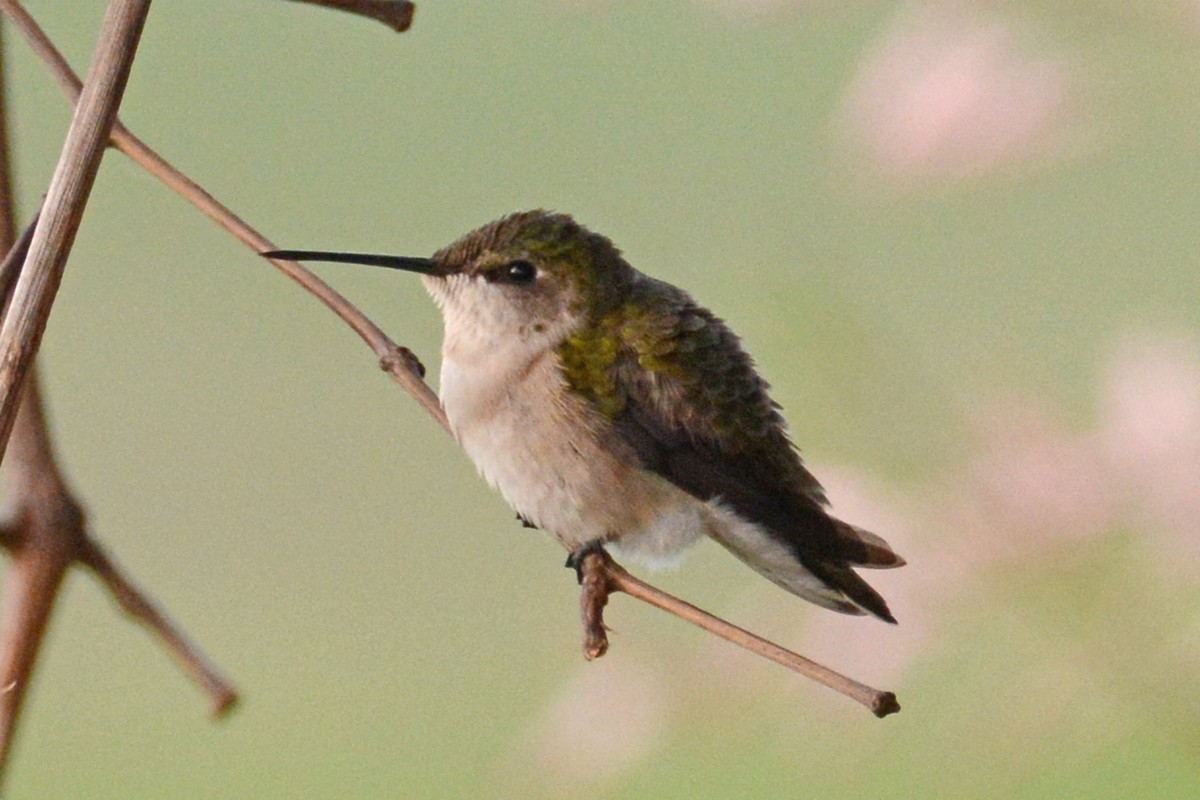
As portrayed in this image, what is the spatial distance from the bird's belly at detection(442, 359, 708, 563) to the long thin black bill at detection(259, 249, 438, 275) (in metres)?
0.09

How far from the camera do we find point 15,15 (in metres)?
0.72

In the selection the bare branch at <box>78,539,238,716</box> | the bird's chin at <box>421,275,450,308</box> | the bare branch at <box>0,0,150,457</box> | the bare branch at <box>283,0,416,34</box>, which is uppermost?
the bare branch at <box>283,0,416,34</box>

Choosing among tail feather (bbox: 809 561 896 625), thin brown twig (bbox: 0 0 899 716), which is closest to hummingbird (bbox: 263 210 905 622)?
tail feather (bbox: 809 561 896 625)

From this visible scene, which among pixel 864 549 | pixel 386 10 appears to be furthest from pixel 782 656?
pixel 386 10

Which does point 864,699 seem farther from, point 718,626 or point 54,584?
point 54,584

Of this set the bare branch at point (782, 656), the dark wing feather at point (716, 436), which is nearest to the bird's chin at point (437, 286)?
the dark wing feather at point (716, 436)

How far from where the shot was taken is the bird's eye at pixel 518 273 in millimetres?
1020

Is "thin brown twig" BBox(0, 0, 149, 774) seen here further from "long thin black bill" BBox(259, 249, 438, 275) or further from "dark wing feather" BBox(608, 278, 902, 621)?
"dark wing feather" BBox(608, 278, 902, 621)

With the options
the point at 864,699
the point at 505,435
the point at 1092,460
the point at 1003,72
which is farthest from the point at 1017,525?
the point at 864,699

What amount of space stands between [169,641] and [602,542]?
1.07 feet

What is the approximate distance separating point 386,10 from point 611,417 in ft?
1.12

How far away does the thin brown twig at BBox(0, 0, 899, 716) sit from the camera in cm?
64

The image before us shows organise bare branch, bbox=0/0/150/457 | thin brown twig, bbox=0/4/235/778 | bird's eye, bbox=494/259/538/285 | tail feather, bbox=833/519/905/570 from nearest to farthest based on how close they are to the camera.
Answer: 1. bare branch, bbox=0/0/150/457
2. thin brown twig, bbox=0/4/235/778
3. tail feather, bbox=833/519/905/570
4. bird's eye, bbox=494/259/538/285

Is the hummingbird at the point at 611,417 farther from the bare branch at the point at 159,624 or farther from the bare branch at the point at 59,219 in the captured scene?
the bare branch at the point at 59,219
